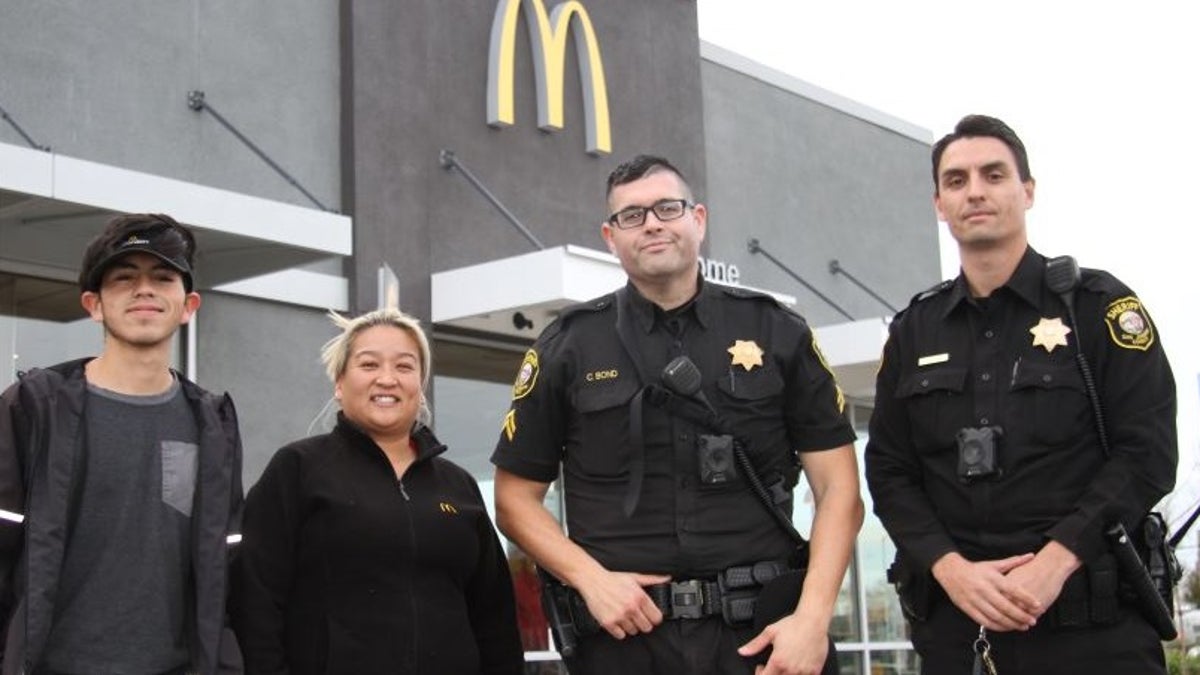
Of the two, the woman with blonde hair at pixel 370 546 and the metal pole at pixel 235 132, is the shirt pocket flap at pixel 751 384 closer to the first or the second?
the woman with blonde hair at pixel 370 546

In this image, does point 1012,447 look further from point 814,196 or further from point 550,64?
point 814,196

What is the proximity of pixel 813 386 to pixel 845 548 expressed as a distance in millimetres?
447

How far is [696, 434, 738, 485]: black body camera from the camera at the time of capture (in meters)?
3.79

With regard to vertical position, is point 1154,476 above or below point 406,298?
below

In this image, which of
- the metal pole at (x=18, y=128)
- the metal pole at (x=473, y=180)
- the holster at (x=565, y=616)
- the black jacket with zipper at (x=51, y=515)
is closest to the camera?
the black jacket with zipper at (x=51, y=515)

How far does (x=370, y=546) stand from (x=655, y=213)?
1203 mm

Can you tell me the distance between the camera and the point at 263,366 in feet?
32.2

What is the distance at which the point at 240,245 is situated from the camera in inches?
333

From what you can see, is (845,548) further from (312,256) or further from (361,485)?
(312,256)

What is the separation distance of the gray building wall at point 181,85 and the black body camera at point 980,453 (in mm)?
6586

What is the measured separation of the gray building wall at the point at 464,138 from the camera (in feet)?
34.9

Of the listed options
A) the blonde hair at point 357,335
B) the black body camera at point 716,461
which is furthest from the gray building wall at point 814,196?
the black body camera at point 716,461

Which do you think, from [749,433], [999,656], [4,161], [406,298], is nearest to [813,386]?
[749,433]

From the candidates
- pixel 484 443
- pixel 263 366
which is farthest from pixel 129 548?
pixel 484 443
